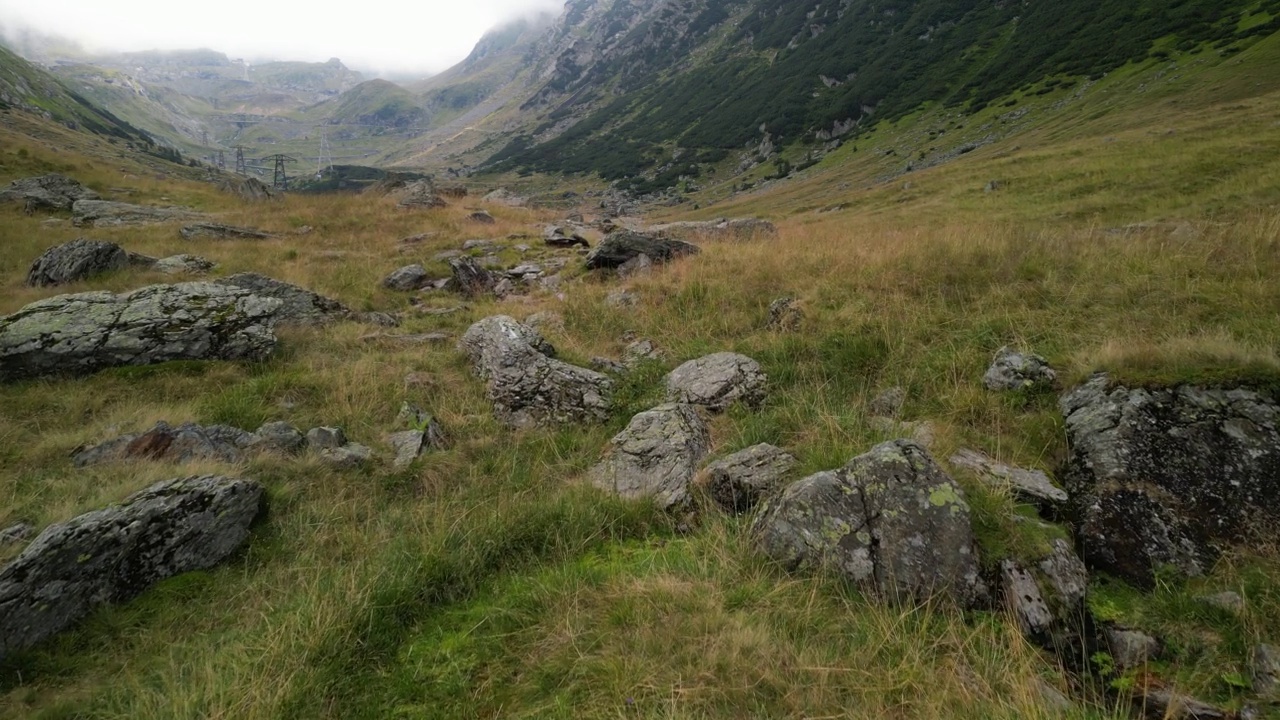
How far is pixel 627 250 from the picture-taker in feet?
45.5

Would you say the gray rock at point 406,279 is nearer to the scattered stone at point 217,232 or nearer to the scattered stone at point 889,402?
the scattered stone at point 217,232

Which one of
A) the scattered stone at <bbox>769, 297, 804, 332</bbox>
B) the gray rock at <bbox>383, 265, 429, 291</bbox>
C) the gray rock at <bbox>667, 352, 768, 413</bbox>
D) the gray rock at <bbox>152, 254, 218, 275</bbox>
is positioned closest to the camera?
the gray rock at <bbox>667, 352, 768, 413</bbox>

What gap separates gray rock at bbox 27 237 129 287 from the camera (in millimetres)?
11430

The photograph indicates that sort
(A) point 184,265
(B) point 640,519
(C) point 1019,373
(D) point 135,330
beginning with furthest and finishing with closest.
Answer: (A) point 184,265 < (D) point 135,330 < (C) point 1019,373 < (B) point 640,519

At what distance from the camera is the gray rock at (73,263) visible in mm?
11430

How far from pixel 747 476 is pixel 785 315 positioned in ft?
14.1

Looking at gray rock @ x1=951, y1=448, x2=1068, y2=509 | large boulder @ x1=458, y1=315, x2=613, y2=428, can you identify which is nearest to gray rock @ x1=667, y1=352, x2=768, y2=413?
large boulder @ x1=458, y1=315, x2=613, y2=428

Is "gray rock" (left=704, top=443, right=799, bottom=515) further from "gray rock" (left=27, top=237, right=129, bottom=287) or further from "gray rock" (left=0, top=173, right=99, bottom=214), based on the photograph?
"gray rock" (left=0, top=173, right=99, bottom=214)

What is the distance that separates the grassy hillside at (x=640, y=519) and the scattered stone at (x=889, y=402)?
0.14 m

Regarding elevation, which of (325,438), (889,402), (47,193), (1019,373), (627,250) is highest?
(47,193)

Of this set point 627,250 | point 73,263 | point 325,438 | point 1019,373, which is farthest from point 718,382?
point 73,263

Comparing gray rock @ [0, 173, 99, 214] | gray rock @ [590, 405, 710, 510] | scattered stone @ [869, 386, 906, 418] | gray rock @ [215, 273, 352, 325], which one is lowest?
scattered stone @ [869, 386, 906, 418]

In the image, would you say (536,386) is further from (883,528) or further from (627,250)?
(627,250)

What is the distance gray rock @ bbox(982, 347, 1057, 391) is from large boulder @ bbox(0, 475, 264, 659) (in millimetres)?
7140
